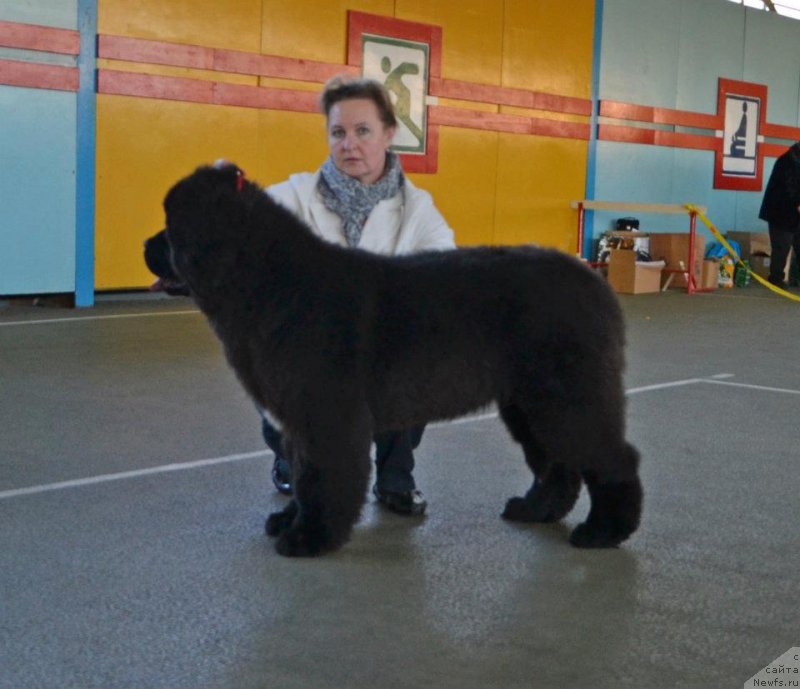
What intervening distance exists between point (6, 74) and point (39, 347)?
9.85 ft

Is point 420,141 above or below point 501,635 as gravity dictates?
above

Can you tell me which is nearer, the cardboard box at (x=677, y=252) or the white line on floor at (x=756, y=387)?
the white line on floor at (x=756, y=387)

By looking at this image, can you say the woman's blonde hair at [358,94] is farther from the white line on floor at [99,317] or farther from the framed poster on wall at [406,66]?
the framed poster on wall at [406,66]

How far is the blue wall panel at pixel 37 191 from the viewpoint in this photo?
9.63m

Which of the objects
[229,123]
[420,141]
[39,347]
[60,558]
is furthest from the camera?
[420,141]

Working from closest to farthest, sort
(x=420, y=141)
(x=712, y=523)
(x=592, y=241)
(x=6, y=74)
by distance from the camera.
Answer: (x=712, y=523)
(x=6, y=74)
(x=420, y=141)
(x=592, y=241)

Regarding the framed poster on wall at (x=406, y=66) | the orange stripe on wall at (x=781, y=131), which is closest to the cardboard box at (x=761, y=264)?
the orange stripe on wall at (x=781, y=131)

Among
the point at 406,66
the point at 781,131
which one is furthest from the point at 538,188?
the point at 781,131

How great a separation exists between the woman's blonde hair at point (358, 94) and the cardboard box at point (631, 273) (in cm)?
998

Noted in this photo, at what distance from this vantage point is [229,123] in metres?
11.1

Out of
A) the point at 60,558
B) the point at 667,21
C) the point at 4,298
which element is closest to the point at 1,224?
the point at 4,298

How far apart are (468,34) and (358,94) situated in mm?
9697

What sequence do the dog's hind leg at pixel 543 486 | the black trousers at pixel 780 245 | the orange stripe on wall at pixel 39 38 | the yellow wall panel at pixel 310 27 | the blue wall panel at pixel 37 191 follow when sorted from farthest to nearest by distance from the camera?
the black trousers at pixel 780 245
the yellow wall panel at pixel 310 27
the blue wall panel at pixel 37 191
the orange stripe on wall at pixel 39 38
the dog's hind leg at pixel 543 486

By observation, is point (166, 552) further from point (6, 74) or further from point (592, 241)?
point (592, 241)
